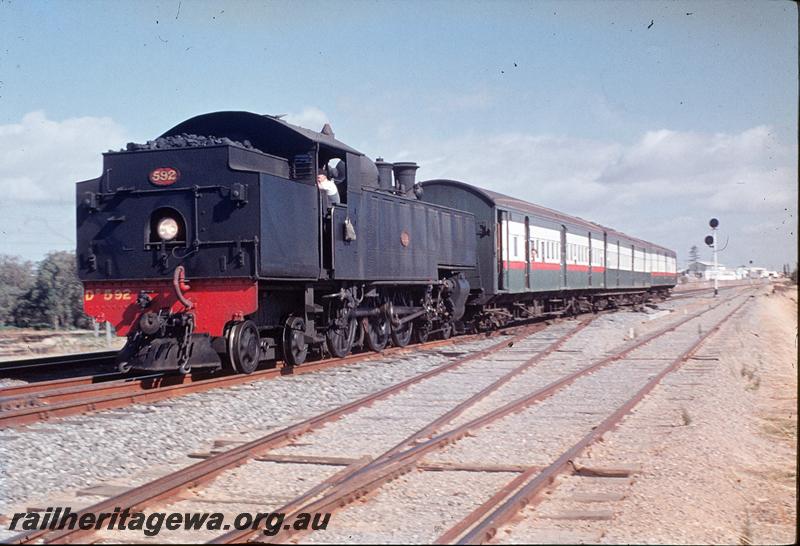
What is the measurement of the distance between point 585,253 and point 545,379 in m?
18.1

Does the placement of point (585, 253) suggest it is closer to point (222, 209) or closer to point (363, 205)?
point (363, 205)

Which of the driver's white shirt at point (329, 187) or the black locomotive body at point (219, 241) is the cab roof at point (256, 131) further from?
the driver's white shirt at point (329, 187)

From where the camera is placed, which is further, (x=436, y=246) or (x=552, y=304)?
(x=552, y=304)

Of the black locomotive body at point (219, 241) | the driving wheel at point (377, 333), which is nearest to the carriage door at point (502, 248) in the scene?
the driving wheel at point (377, 333)

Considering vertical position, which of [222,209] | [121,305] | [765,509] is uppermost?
[222,209]

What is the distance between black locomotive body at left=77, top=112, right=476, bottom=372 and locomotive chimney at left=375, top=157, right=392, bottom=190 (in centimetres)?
247

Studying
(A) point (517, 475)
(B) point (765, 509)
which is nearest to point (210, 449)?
(A) point (517, 475)

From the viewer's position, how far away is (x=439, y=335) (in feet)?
67.7

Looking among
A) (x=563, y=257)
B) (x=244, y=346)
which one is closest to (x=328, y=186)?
(x=244, y=346)

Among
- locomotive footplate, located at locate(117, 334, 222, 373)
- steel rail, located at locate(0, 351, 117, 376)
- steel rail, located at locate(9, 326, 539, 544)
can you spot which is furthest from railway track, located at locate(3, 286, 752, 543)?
steel rail, located at locate(0, 351, 117, 376)

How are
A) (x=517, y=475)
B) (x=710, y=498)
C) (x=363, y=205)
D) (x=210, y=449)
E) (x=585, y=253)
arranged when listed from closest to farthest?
1. (x=710, y=498)
2. (x=517, y=475)
3. (x=210, y=449)
4. (x=363, y=205)
5. (x=585, y=253)

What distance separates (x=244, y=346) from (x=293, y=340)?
1297 mm

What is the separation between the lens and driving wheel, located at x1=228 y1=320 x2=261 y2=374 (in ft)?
35.6

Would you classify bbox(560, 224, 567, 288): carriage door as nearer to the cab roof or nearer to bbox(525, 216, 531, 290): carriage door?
bbox(525, 216, 531, 290): carriage door
